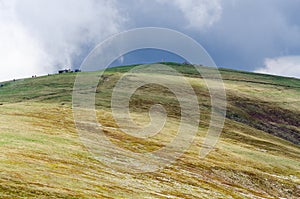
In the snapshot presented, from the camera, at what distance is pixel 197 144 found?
136 meters

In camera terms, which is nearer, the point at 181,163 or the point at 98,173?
the point at 98,173

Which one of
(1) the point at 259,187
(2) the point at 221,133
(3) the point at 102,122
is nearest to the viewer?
(1) the point at 259,187

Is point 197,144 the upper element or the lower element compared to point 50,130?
upper

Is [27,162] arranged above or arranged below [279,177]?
below

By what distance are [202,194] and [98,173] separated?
19.2 meters

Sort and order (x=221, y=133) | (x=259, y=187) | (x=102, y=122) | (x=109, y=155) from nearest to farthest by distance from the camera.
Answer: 1. (x=109, y=155)
2. (x=259, y=187)
3. (x=102, y=122)
4. (x=221, y=133)

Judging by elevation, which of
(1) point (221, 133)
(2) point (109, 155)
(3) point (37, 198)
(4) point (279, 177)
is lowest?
(3) point (37, 198)

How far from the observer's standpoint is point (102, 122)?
5659 inches

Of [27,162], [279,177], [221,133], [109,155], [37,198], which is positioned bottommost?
[37,198]

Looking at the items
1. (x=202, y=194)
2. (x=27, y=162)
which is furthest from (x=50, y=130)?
(x=202, y=194)

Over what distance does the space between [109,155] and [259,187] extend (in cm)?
3767

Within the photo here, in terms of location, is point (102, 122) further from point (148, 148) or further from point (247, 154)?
point (247, 154)

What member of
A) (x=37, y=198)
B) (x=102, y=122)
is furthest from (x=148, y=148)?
(x=37, y=198)

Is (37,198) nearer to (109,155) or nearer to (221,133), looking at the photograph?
(109,155)
